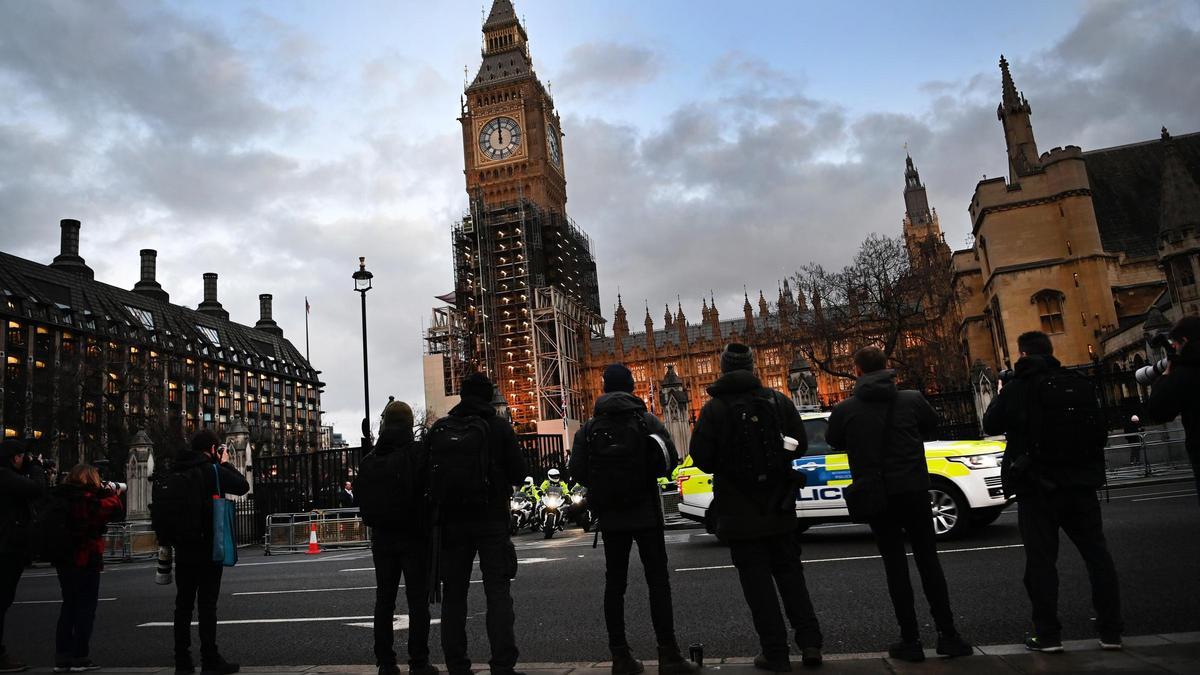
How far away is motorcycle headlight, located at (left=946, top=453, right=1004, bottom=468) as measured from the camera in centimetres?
973

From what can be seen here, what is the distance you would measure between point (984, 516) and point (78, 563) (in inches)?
402

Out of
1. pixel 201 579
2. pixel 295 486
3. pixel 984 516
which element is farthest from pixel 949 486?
pixel 295 486

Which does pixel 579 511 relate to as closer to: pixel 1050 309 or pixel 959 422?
pixel 959 422

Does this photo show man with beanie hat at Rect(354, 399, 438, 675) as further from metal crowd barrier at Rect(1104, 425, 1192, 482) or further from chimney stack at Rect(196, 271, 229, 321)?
chimney stack at Rect(196, 271, 229, 321)

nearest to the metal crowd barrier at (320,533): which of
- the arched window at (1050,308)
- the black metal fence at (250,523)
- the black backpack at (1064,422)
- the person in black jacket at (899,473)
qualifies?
the black metal fence at (250,523)

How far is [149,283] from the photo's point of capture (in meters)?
104

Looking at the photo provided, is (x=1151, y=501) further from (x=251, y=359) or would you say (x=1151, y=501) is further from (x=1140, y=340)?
(x=251, y=359)

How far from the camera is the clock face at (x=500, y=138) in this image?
275 ft

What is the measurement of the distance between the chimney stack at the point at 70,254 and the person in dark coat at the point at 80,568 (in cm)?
9425

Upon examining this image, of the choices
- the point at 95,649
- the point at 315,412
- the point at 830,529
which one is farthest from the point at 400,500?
the point at 315,412

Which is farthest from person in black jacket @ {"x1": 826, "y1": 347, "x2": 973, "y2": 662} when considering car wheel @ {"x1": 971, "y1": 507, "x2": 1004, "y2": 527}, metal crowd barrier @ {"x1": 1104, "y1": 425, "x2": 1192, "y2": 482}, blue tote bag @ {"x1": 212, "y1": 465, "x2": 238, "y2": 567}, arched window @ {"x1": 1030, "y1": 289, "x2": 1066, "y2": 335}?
arched window @ {"x1": 1030, "y1": 289, "x2": 1066, "y2": 335}

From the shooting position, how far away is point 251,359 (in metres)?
Answer: 104

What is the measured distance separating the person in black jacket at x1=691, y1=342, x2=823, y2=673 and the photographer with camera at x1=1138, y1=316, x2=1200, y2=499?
2.35m

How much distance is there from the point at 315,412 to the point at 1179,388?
12426 cm
